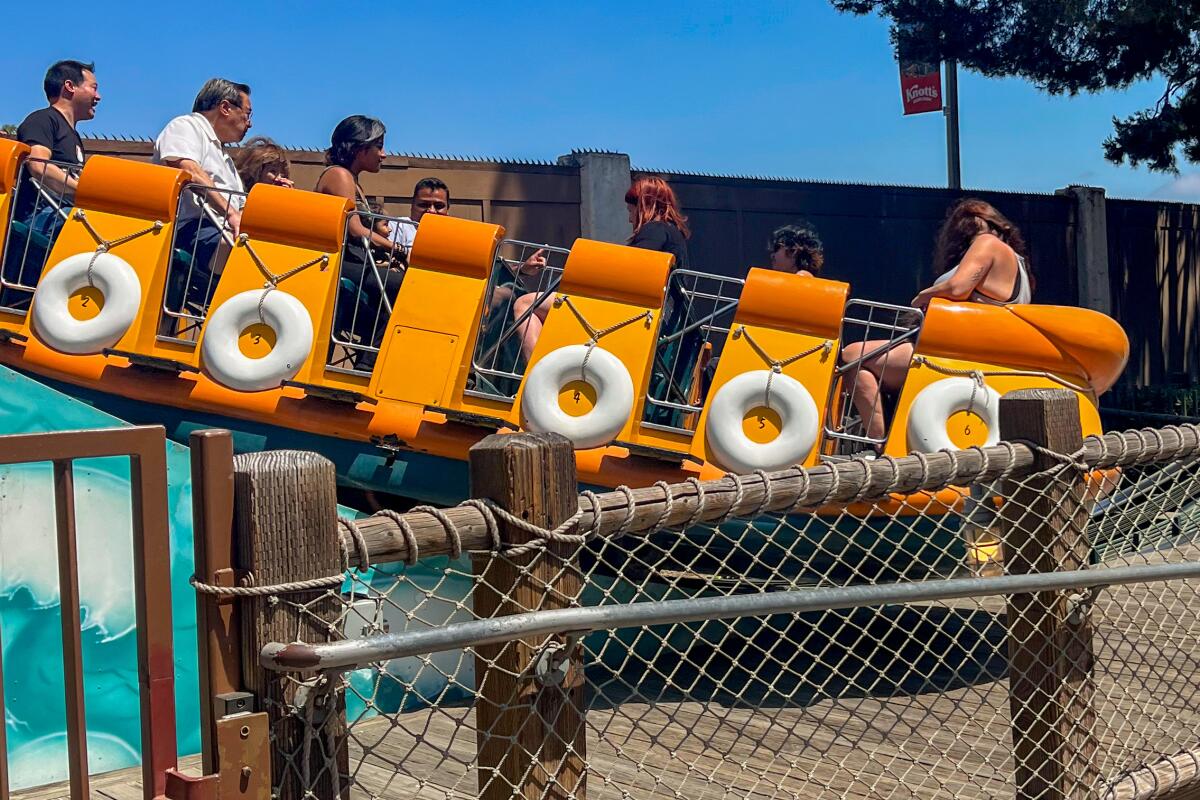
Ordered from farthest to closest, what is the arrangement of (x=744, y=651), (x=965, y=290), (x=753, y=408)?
(x=965, y=290)
(x=753, y=408)
(x=744, y=651)

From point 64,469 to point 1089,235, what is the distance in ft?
42.9

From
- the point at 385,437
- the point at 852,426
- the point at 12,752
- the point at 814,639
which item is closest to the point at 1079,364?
the point at 852,426

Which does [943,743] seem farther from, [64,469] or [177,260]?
[177,260]

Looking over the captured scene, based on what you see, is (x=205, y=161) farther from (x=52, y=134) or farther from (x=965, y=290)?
(x=965, y=290)

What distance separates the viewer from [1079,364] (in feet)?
16.2

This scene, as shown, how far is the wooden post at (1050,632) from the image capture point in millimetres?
2859

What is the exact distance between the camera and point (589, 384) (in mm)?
4734

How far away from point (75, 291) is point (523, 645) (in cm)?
351

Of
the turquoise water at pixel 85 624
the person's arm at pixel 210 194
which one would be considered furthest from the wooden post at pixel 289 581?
the person's arm at pixel 210 194

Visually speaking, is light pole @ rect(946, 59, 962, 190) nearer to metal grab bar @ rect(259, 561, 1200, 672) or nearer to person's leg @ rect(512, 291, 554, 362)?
person's leg @ rect(512, 291, 554, 362)

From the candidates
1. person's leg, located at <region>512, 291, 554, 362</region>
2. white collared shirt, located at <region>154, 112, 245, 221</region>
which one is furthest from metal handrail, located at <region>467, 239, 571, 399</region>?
white collared shirt, located at <region>154, 112, 245, 221</region>

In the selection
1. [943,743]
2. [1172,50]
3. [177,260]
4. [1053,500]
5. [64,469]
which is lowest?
[943,743]

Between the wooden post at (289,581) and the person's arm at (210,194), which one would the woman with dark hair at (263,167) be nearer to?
the person's arm at (210,194)

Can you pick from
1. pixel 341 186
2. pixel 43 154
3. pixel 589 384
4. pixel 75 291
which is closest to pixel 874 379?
pixel 589 384
